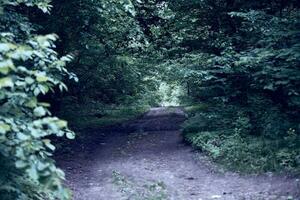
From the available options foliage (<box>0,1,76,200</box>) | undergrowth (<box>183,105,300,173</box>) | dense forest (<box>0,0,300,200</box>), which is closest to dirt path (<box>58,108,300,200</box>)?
undergrowth (<box>183,105,300,173</box>)

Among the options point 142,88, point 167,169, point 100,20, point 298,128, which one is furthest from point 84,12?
point 142,88

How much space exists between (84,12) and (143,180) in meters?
4.32

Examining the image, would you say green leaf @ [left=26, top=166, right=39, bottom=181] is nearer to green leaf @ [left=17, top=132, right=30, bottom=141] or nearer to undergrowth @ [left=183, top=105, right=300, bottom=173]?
green leaf @ [left=17, top=132, right=30, bottom=141]

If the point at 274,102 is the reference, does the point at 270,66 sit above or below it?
above

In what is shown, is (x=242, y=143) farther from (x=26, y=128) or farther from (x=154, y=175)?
(x=26, y=128)

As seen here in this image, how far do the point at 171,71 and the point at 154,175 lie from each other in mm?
4098

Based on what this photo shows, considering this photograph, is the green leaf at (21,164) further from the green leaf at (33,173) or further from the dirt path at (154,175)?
the dirt path at (154,175)

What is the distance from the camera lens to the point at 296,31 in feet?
28.7

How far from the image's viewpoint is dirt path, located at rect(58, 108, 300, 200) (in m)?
7.41

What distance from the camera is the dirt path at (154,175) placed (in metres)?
7.41

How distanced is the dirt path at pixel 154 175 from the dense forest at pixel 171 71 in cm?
47

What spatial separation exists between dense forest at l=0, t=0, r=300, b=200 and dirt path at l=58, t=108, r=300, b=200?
47 centimetres

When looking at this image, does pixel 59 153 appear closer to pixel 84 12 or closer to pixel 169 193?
pixel 84 12

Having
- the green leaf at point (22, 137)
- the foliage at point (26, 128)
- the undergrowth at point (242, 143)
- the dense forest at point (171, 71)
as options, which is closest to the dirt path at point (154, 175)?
the undergrowth at point (242, 143)
